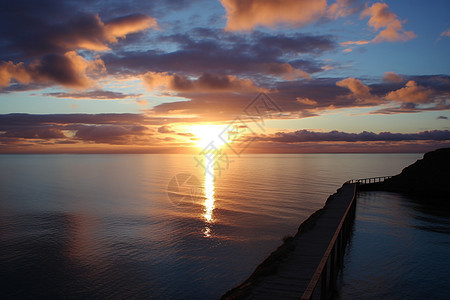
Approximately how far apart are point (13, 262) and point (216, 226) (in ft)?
59.6

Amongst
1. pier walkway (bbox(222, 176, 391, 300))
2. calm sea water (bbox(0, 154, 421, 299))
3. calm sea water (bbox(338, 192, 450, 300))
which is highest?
pier walkway (bbox(222, 176, 391, 300))

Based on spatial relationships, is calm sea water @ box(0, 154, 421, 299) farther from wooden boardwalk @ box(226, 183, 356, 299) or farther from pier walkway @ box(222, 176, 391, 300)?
wooden boardwalk @ box(226, 183, 356, 299)

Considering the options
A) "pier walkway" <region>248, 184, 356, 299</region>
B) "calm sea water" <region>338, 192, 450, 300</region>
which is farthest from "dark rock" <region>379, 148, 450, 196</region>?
"pier walkway" <region>248, 184, 356, 299</region>

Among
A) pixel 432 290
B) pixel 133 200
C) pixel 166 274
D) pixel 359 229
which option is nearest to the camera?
pixel 432 290

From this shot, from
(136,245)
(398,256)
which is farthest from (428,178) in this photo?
(136,245)

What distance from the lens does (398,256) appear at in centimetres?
2156

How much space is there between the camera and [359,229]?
30.5 meters

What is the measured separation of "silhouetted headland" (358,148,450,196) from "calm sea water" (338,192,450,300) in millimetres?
16321

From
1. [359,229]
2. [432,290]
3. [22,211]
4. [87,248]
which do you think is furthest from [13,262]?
[359,229]

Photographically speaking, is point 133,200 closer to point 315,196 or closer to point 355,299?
point 315,196

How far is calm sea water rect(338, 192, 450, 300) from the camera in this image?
1600cm

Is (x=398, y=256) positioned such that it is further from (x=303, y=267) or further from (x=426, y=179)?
(x=426, y=179)

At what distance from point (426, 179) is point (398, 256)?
44.5 m

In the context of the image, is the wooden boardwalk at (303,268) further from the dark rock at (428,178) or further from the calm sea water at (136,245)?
the dark rock at (428,178)
